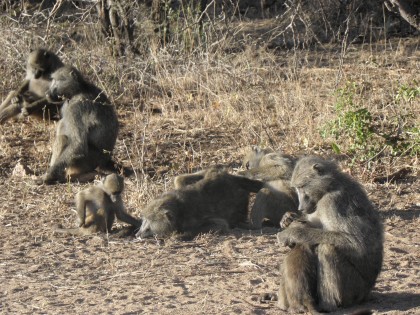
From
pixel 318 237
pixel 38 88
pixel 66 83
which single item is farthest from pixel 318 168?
pixel 38 88

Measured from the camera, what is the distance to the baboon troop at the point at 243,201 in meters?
6.05

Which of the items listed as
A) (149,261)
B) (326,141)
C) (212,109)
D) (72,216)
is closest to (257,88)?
(212,109)

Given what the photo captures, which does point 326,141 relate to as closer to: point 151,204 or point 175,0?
point 151,204

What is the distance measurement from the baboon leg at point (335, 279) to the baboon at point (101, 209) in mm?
2495

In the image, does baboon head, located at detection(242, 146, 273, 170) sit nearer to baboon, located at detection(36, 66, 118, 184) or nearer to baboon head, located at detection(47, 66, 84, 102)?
baboon, located at detection(36, 66, 118, 184)

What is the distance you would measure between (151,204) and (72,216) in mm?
1049

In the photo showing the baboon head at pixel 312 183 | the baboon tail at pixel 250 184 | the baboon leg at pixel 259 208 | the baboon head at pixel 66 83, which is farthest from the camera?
the baboon head at pixel 66 83

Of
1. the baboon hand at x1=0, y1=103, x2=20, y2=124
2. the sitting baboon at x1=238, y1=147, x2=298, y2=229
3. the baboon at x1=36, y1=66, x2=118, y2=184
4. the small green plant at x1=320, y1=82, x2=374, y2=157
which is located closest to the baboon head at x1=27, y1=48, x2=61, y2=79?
the baboon at x1=36, y1=66, x2=118, y2=184

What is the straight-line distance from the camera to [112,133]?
34.6 ft

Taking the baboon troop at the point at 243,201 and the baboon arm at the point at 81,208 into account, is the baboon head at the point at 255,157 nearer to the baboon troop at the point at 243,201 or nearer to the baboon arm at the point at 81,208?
the baboon troop at the point at 243,201

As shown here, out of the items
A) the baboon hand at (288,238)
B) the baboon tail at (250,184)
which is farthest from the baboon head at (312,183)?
the baboon tail at (250,184)

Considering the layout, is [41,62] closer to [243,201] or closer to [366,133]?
[243,201]

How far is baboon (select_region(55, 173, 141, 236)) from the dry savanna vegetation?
0.39 feet

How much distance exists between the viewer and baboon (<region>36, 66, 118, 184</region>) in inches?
409
